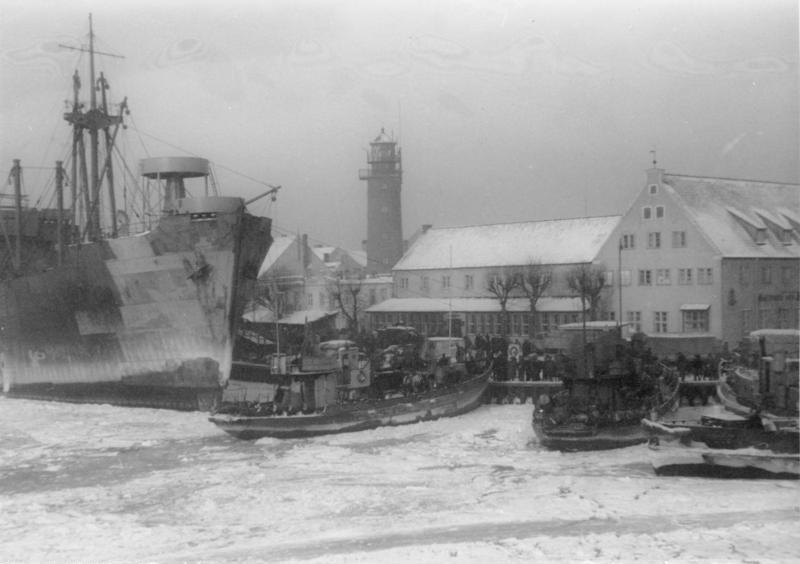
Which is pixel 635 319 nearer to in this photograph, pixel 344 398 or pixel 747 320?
pixel 747 320

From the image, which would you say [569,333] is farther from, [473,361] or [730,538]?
[730,538]

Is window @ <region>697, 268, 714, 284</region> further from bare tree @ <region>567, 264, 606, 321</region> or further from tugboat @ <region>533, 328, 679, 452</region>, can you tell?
tugboat @ <region>533, 328, 679, 452</region>

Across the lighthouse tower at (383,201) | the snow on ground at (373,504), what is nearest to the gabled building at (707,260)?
the snow on ground at (373,504)

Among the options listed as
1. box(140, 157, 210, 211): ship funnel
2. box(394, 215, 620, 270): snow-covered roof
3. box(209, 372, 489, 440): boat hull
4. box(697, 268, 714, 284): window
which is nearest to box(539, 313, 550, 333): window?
box(394, 215, 620, 270): snow-covered roof

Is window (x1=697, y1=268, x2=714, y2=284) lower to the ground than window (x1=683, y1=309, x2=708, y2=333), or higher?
higher

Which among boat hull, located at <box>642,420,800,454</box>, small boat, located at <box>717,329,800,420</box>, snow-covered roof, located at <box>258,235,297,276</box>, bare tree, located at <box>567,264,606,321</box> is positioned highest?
snow-covered roof, located at <box>258,235,297,276</box>

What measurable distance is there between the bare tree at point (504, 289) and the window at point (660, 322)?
22.4 ft

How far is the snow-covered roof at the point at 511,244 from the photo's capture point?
4116 centimetres

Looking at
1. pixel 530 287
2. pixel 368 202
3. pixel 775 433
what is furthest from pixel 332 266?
pixel 775 433

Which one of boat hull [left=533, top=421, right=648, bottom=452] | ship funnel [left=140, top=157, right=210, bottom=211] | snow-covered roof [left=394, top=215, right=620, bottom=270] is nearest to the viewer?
boat hull [left=533, top=421, right=648, bottom=452]

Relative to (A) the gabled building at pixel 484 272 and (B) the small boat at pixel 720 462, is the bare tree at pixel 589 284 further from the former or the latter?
(B) the small boat at pixel 720 462

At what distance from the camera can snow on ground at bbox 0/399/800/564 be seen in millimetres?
12766

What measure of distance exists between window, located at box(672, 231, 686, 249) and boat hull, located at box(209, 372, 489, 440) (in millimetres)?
12809

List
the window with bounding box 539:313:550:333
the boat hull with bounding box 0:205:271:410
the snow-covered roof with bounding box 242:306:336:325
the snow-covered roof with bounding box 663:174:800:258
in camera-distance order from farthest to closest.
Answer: the snow-covered roof with bounding box 242:306:336:325, the window with bounding box 539:313:550:333, the snow-covered roof with bounding box 663:174:800:258, the boat hull with bounding box 0:205:271:410
